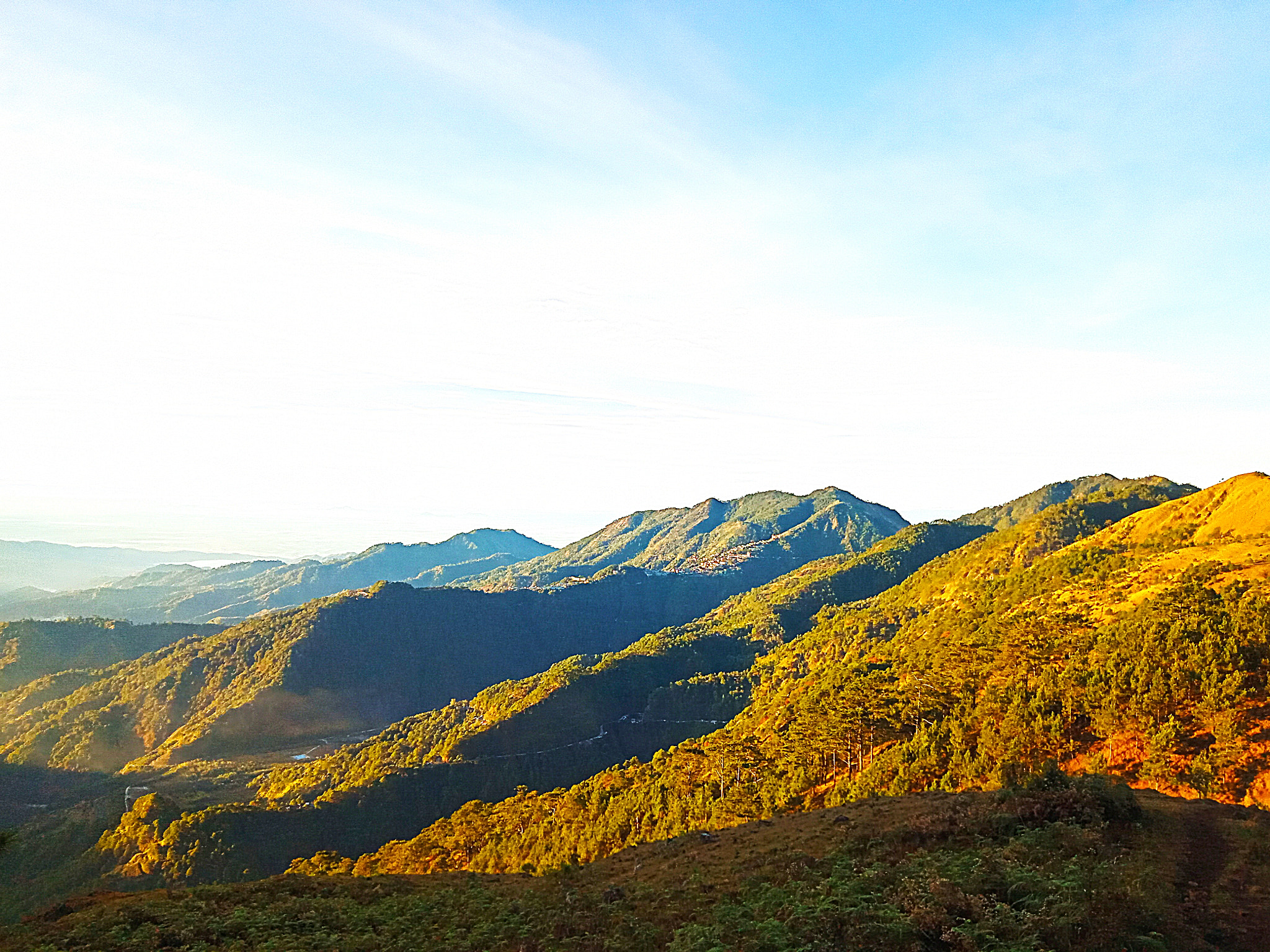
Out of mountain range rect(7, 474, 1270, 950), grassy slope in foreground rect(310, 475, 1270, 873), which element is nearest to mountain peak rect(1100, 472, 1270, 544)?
mountain range rect(7, 474, 1270, 950)

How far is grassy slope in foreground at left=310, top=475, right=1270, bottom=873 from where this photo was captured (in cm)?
5906

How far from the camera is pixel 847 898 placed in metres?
24.0

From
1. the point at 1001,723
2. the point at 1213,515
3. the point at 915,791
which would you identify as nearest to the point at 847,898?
the point at 915,791

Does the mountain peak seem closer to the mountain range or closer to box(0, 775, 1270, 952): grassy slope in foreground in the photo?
the mountain range

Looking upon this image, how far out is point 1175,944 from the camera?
735 inches

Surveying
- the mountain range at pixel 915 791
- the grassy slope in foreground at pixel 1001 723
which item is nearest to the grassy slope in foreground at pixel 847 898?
the mountain range at pixel 915 791

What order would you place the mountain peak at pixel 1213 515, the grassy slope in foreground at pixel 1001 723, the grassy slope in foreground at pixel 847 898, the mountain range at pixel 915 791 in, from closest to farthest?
the grassy slope in foreground at pixel 847 898 < the mountain range at pixel 915 791 < the grassy slope in foreground at pixel 1001 723 < the mountain peak at pixel 1213 515

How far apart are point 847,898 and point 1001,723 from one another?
56.3 metres

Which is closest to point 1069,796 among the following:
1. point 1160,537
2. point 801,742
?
point 801,742

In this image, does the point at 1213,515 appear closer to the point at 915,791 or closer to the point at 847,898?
the point at 915,791

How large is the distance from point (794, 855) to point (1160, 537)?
569ft

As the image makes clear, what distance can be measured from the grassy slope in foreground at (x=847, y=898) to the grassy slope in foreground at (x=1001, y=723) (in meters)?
25.3

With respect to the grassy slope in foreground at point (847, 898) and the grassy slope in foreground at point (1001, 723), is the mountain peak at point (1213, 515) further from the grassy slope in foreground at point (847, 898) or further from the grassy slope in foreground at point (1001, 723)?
the grassy slope in foreground at point (847, 898)

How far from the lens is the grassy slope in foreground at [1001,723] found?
194 ft
